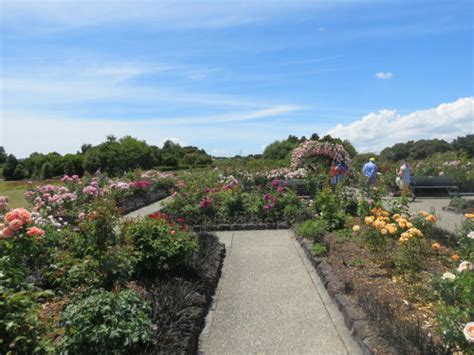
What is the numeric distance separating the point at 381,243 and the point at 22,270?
455 cm

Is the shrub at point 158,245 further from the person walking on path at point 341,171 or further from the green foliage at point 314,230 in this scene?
the person walking on path at point 341,171

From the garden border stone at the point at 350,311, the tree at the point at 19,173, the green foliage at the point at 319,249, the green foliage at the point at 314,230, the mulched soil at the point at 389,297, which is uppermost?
the tree at the point at 19,173

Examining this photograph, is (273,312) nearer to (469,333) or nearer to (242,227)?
(469,333)

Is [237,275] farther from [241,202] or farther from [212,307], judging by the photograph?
[241,202]

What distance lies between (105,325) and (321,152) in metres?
11.4

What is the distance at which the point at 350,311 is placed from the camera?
12.1 ft

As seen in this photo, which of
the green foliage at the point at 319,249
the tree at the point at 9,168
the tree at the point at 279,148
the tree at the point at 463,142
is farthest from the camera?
the tree at the point at 9,168

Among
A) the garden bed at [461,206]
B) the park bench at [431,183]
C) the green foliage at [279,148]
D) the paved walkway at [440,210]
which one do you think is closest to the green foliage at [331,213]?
the paved walkway at [440,210]

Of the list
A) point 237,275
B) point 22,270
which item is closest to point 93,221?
point 22,270

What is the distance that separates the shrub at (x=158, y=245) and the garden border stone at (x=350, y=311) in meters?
1.87

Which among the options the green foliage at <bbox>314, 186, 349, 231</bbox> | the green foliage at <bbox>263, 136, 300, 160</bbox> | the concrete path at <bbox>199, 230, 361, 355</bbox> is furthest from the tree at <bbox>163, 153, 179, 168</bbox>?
the concrete path at <bbox>199, 230, 361, 355</bbox>

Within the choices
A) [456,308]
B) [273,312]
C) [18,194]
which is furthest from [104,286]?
A: [18,194]

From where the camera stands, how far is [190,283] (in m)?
4.33

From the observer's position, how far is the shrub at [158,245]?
4340mm
